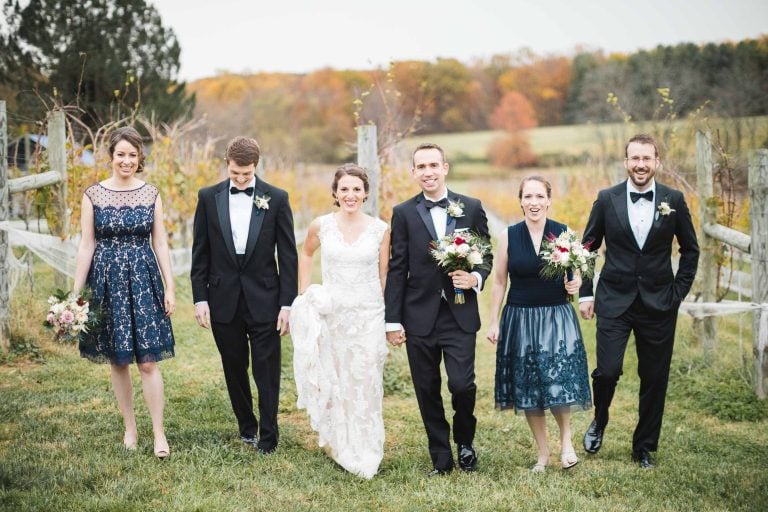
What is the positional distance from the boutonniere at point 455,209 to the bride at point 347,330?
1.69 ft

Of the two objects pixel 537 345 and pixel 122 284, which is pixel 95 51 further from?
pixel 537 345

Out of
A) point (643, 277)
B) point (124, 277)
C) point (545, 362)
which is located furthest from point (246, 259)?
point (643, 277)

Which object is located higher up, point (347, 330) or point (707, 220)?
point (707, 220)

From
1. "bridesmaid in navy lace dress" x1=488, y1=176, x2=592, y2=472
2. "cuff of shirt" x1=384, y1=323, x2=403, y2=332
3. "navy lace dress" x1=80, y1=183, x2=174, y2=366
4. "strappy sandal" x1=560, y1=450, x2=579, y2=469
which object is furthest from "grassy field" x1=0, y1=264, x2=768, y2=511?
"cuff of shirt" x1=384, y1=323, x2=403, y2=332

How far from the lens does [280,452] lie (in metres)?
4.97

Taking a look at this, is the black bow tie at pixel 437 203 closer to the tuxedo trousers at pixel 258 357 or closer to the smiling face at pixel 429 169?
the smiling face at pixel 429 169

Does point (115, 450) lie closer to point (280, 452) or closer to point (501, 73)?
point (280, 452)

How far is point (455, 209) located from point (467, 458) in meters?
1.60

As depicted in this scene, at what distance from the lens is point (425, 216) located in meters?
4.66

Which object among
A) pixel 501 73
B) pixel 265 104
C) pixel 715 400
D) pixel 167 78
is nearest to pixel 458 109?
pixel 501 73

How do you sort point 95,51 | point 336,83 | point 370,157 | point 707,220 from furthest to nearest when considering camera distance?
point 336,83, point 95,51, point 707,220, point 370,157

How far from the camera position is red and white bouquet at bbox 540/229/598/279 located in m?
4.40

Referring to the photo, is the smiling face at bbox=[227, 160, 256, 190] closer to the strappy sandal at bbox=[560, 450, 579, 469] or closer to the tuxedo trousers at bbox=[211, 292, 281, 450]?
the tuxedo trousers at bbox=[211, 292, 281, 450]

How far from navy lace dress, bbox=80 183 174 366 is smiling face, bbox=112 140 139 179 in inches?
5.0
